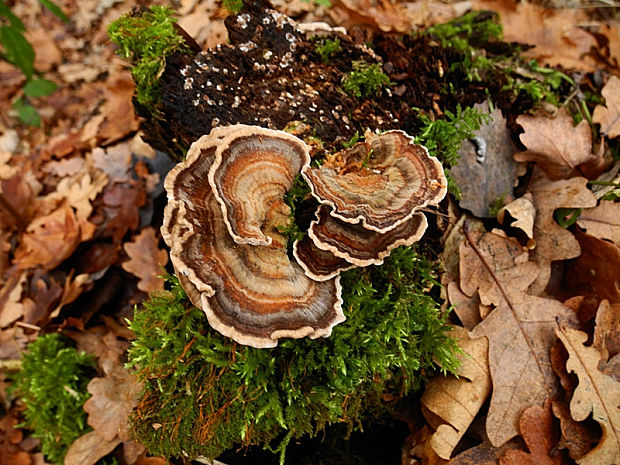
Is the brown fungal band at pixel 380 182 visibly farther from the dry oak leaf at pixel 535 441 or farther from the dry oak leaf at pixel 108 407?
the dry oak leaf at pixel 108 407

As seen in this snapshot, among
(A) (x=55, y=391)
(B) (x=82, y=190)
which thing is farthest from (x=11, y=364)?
(B) (x=82, y=190)

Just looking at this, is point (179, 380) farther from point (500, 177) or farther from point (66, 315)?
point (500, 177)

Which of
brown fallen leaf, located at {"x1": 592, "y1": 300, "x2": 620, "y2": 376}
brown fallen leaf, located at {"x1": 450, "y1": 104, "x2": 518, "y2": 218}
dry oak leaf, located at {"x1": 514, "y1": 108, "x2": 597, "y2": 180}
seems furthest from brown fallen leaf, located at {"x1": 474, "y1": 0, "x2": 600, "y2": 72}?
brown fallen leaf, located at {"x1": 592, "y1": 300, "x2": 620, "y2": 376}

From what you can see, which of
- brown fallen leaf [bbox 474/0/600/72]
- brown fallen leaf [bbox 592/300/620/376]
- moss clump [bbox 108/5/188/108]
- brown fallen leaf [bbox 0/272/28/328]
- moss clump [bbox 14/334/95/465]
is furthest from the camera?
brown fallen leaf [bbox 474/0/600/72]

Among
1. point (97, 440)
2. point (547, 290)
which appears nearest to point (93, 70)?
point (97, 440)

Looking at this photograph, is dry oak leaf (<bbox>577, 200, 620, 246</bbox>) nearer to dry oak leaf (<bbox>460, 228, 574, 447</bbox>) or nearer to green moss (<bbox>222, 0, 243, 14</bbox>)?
dry oak leaf (<bbox>460, 228, 574, 447</bbox>)

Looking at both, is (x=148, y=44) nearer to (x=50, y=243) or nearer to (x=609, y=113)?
(x=50, y=243)
